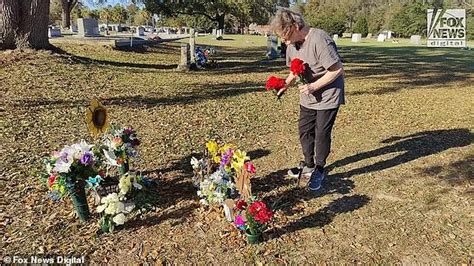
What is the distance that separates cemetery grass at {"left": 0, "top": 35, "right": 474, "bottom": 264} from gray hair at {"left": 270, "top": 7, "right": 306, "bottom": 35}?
1563 millimetres

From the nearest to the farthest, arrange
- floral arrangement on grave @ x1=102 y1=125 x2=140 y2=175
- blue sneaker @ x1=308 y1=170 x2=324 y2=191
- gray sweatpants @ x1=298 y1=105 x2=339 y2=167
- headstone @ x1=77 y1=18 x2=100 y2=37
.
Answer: floral arrangement on grave @ x1=102 y1=125 x2=140 y2=175 → gray sweatpants @ x1=298 y1=105 x2=339 y2=167 → blue sneaker @ x1=308 y1=170 x2=324 y2=191 → headstone @ x1=77 y1=18 x2=100 y2=37

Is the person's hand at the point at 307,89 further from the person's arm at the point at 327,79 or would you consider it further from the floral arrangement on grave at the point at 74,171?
the floral arrangement on grave at the point at 74,171

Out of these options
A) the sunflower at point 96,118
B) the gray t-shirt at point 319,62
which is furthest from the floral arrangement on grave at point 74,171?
the gray t-shirt at point 319,62

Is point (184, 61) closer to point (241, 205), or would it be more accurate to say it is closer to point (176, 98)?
point (176, 98)

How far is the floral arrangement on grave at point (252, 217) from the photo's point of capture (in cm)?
257

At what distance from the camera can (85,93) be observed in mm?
7453

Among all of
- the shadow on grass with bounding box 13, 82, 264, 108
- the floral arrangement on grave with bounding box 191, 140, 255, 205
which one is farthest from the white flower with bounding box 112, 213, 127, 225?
the shadow on grass with bounding box 13, 82, 264, 108

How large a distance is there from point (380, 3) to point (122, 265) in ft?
262

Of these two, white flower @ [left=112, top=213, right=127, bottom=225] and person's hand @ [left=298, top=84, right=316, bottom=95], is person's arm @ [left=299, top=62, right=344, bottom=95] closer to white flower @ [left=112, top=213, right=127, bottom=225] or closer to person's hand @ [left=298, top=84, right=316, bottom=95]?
person's hand @ [left=298, top=84, right=316, bottom=95]

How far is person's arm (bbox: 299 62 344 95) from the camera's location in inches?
123

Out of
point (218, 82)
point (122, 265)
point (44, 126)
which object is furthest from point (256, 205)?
point (218, 82)

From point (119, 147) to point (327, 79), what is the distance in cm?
193

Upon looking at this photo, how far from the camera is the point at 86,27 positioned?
20.8m

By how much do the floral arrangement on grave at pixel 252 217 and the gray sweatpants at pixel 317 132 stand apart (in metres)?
1.10
